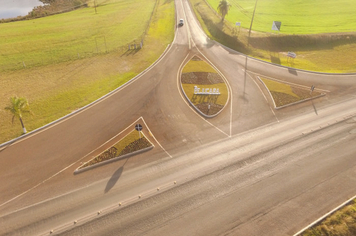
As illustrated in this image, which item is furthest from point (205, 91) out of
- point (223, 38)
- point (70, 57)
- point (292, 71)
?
point (70, 57)

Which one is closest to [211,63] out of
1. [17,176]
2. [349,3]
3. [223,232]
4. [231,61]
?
[231,61]

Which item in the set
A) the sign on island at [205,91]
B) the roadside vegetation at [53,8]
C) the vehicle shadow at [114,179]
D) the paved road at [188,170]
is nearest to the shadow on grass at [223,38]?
the sign on island at [205,91]

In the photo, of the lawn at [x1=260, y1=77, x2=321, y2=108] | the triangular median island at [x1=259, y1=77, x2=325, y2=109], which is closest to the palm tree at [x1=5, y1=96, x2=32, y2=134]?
the triangular median island at [x1=259, y1=77, x2=325, y2=109]

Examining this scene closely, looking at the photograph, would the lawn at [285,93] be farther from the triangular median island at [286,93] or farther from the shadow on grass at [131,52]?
the shadow on grass at [131,52]

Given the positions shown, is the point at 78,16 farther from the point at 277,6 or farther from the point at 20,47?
the point at 277,6

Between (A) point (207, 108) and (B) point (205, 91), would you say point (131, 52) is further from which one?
(A) point (207, 108)

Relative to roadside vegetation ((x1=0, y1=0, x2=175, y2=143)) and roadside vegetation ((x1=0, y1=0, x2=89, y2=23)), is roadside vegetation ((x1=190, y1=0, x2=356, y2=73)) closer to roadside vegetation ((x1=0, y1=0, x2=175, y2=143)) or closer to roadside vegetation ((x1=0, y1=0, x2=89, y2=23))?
roadside vegetation ((x1=0, y1=0, x2=175, y2=143))
